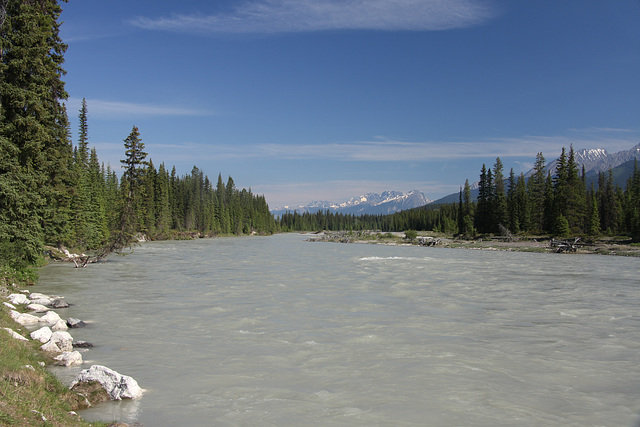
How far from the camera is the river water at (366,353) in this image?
740 cm

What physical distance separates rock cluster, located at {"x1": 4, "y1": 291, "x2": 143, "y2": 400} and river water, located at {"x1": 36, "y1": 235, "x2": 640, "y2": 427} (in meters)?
0.31

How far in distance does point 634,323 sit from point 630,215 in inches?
2855

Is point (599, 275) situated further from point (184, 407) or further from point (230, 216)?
point (230, 216)

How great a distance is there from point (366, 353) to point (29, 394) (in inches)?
300

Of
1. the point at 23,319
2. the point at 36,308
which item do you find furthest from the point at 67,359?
the point at 36,308

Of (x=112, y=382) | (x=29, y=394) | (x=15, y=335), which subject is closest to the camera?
(x=29, y=394)

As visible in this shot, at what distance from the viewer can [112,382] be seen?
7559mm

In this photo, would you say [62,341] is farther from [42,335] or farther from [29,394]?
[29,394]

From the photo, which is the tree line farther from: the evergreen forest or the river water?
the river water

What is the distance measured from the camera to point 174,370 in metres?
9.40

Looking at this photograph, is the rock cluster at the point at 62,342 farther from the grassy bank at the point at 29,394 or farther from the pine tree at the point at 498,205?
the pine tree at the point at 498,205

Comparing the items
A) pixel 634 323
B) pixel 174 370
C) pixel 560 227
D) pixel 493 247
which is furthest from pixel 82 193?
pixel 560 227

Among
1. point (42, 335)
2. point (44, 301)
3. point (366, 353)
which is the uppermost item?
point (42, 335)

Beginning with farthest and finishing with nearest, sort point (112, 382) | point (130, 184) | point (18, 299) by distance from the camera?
point (130, 184)
point (18, 299)
point (112, 382)
